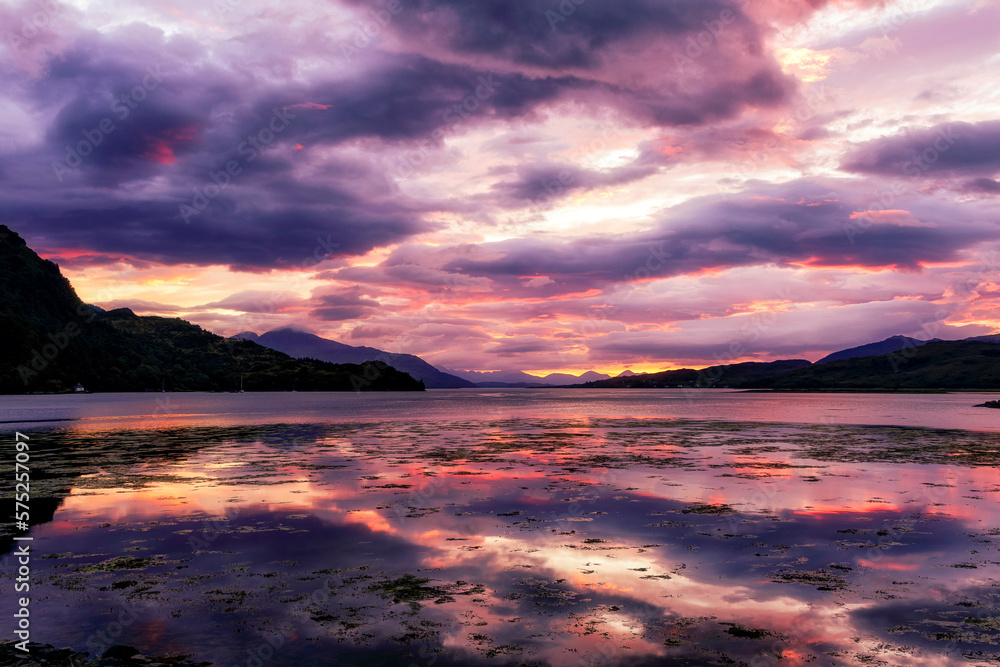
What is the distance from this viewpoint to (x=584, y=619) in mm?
13430

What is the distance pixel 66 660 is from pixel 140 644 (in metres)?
1.22

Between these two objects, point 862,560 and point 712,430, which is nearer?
point 862,560

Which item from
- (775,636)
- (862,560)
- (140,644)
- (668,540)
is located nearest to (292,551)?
(140,644)

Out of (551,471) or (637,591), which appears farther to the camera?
(551,471)

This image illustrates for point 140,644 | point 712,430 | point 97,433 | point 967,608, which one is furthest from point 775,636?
point 97,433

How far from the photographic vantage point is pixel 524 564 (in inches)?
704

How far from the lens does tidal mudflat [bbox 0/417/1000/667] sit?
479 inches

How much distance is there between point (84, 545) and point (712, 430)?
6951 cm

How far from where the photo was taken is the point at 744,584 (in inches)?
626

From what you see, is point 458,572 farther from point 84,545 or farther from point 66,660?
point 84,545

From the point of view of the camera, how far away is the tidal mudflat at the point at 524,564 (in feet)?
39.9

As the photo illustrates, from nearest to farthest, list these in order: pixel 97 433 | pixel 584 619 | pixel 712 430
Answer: pixel 584 619, pixel 97 433, pixel 712 430

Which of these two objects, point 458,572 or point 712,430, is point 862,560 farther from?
point 712,430

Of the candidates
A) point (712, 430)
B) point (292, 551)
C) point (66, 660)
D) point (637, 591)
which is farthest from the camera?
point (712, 430)
